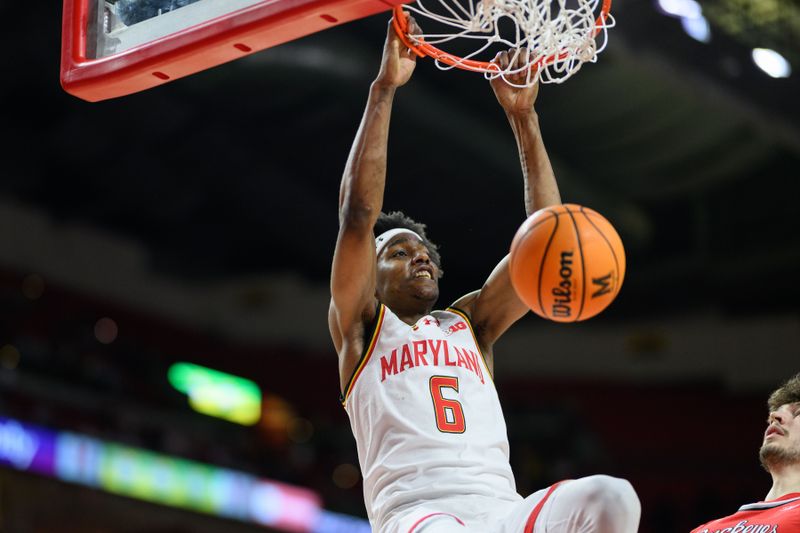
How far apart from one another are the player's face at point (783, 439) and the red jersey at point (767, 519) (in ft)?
0.46

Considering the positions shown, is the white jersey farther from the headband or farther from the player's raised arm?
the headband

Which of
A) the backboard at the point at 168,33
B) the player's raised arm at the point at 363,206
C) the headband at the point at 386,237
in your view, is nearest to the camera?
the backboard at the point at 168,33

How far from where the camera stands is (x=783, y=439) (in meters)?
4.22

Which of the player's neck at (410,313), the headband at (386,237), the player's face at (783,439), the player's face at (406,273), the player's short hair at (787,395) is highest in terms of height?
the headband at (386,237)

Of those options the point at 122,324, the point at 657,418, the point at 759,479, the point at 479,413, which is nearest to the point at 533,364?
the point at 657,418

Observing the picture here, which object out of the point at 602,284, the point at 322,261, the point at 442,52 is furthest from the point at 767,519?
the point at 322,261

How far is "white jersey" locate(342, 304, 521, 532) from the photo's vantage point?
362 centimetres

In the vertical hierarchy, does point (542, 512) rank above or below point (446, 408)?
below

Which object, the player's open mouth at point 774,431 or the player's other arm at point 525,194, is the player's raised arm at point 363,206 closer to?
the player's other arm at point 525,194

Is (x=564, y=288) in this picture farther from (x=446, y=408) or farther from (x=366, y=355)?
(x=366, y=355)

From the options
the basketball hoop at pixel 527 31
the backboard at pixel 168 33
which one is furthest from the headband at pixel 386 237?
the backboard at pixel 168 33

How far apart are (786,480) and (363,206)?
75.3 inches

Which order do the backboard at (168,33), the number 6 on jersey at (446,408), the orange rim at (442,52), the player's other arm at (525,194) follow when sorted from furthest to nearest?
1. the player's other arm at (525,194)
2. the orange rim at (442,52)
3. the number 6 on jersey at (446,408)
4. the backboard at (168,33)

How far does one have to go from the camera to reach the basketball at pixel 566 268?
3.29 metres
